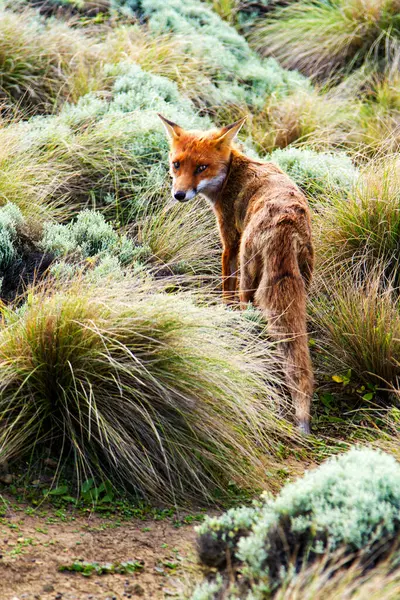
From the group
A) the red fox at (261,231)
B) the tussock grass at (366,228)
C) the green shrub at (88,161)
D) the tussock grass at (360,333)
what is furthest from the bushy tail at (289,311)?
the green shrub at (88,161)

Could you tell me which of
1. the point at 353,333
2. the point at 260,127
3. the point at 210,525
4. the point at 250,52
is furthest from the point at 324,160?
the point at 210,525

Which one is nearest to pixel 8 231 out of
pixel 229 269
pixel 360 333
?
pixel 229 269

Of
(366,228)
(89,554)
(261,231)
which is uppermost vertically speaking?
(261,231)

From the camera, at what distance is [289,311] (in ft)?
15.8

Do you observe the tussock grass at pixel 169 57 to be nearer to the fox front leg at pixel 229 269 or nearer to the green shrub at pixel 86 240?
the green shrub at pixel 86 240

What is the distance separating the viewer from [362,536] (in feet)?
9.11

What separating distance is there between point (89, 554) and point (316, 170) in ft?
15.5

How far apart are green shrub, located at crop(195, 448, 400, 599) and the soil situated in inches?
12.0

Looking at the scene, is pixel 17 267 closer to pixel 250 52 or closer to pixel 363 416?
pixel 363 416

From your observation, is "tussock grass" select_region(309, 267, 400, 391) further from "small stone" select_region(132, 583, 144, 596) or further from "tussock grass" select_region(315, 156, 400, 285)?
"small stone" select_region(132, 583, 144, 596)

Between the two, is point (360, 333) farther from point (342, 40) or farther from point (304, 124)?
point (342, 40)

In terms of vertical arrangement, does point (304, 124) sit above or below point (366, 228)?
above

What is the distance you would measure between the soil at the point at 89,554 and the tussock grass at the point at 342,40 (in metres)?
8.10

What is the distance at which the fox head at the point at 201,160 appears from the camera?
5832 mm
